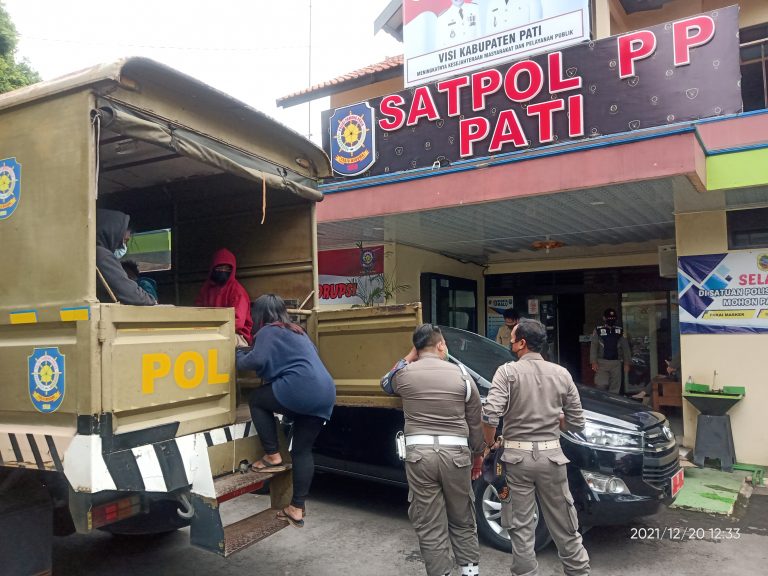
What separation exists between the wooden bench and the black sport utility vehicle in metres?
3.60

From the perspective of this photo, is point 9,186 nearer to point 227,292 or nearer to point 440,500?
point 227,292

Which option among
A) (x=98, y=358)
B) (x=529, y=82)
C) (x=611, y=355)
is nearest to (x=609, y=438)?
(x=98, y=358)

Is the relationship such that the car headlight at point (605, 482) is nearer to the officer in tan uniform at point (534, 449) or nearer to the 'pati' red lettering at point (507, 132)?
the officer in tan uniform at point (534, 449)

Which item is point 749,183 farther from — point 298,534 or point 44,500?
point 44,500

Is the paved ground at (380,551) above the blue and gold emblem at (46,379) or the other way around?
the other way around

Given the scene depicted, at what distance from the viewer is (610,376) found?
9070mm

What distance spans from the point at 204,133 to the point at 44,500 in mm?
2216

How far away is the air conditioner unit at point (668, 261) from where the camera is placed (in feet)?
26.9

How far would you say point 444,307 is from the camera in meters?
10.4

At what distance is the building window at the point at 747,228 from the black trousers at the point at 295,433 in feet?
18.7

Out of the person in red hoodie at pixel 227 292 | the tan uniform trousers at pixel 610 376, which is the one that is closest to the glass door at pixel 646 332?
the tan uniform trousers at pixel 610 376

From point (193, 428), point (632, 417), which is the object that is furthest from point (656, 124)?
point (193, 428)

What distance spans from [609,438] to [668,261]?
16.2 feet

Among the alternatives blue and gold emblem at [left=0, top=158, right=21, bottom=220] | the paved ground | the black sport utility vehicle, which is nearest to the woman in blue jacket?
the paved ground
